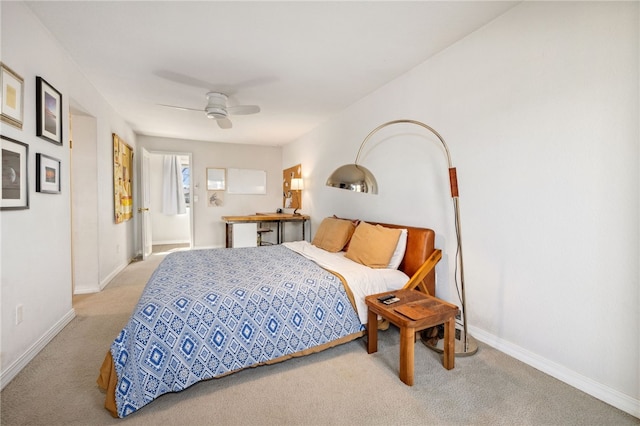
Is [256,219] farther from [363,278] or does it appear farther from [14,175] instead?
[14,175]

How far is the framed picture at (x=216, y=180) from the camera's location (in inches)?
235

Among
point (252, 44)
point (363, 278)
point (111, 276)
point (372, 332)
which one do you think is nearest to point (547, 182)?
point (363, 278)

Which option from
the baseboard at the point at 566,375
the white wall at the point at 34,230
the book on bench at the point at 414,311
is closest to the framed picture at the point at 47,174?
the white wall at the point at 34,230

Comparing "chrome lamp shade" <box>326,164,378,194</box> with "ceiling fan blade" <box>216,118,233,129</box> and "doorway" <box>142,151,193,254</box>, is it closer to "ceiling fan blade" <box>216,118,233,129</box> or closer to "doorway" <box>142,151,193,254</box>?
"ceiling fan blade" <box>216,118,233,129</box>

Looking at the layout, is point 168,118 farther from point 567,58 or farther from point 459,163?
point 567,58

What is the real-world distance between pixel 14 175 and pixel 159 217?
18.2 feet

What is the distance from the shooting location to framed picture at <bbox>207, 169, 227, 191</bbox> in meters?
5.96

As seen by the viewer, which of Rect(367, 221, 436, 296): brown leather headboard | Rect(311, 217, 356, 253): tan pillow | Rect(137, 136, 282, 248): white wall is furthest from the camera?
Rect(137, 136, 282, 248): white wall

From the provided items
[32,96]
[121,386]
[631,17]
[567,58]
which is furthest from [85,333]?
[631,17]

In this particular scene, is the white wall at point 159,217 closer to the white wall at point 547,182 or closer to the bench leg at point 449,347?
the white wall at point 547,182

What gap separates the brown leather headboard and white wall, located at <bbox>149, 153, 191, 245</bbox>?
6.23 m

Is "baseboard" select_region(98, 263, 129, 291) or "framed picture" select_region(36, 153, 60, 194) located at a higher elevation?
"framed picture" select_region(36, 153, 60, 194)

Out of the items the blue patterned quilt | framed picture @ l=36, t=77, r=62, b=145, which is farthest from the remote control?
framed picture @ l=36, t=77, r=62, b=145

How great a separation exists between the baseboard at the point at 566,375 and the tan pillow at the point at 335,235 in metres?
1.52
